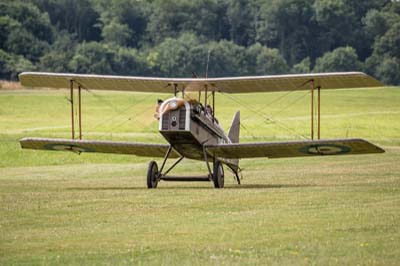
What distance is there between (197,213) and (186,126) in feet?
14.8

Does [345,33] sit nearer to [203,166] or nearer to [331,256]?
[203,166]

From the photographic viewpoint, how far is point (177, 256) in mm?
13203

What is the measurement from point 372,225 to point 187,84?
8608 millimetres

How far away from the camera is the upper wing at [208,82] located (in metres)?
22.8

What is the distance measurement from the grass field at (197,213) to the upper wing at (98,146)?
0.72 m

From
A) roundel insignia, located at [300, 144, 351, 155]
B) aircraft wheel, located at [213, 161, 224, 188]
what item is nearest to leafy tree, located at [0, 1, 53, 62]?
roundel insignia, located at [300, 144, 351, 155]

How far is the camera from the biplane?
21.7 metres

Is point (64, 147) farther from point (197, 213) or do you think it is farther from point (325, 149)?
point (197, 213)

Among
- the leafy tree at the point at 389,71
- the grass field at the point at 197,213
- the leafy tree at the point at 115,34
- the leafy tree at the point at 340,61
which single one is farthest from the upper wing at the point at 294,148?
the leafy tree at the point at 115,34

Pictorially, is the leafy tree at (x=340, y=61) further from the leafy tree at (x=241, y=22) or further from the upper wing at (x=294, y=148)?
the upper wing at (x=294, y=148)

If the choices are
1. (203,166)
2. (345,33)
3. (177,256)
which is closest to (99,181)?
(203,166)

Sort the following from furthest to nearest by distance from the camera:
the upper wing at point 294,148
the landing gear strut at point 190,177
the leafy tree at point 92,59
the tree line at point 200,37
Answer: the tree line at point 200,37, the leafy tree at point 92,59, the landing gear strut at point 190,177, the upper wing at point 294,148

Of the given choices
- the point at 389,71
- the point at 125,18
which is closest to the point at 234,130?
the point at 389,71

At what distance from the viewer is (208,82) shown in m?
23.0
